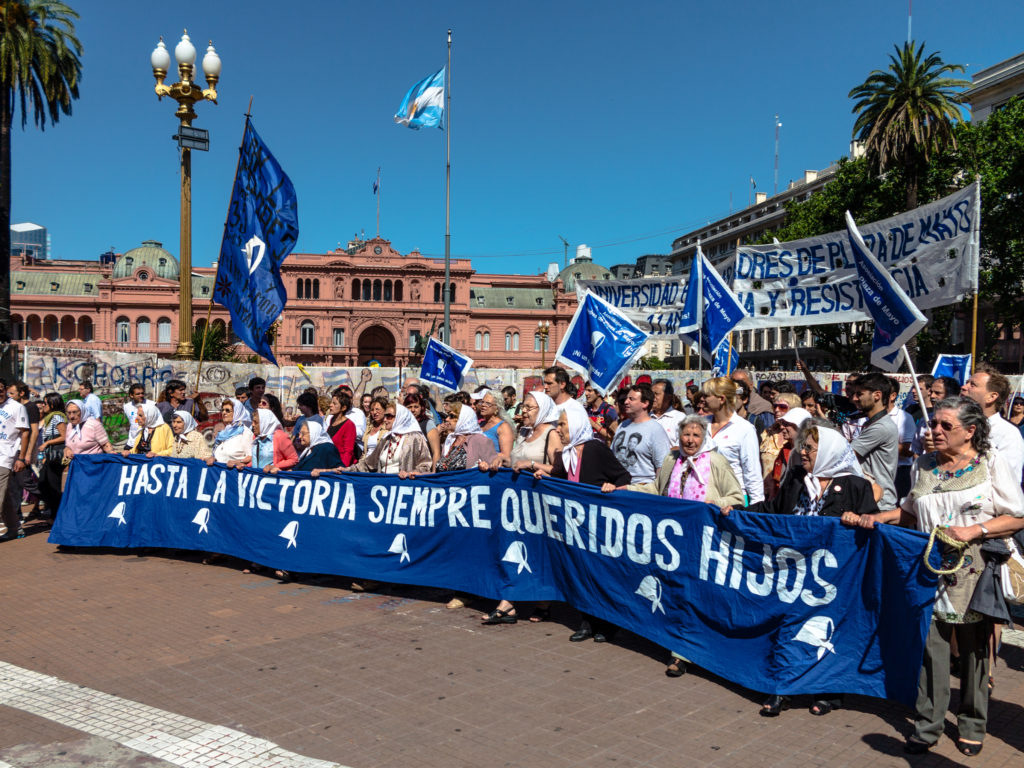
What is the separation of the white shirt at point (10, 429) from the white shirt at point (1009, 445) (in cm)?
967

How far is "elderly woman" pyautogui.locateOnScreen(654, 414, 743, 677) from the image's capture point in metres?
5.41

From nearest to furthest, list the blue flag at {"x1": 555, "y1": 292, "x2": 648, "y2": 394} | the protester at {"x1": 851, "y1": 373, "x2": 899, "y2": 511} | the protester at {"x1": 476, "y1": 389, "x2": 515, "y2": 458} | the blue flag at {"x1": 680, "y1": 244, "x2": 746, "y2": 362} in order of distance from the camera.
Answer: the protester at {"x1": 851, "y1": 373, "x2": 899, "y2": 511}
the protester at {"x1": 476, "y1": 389, "x2": 515, "y2": 458}
the blue flag at {"x1": 555, "y1": 292, "x2": 648, "y2": 394}
the blue flag at {"x1": 680, "y1": 244, "x2": 746, "y2": 362}

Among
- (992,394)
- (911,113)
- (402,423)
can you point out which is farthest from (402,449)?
(911,113)

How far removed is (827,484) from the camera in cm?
500

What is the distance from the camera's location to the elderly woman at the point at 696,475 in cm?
541

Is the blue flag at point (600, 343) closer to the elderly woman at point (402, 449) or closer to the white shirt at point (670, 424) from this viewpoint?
the white shirt at point (670, 424)

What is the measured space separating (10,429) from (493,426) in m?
5.86

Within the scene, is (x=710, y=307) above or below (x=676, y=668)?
above

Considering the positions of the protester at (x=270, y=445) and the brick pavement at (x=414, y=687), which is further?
the protester at (x=270, y=445)

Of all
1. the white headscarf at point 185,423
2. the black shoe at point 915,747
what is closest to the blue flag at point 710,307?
the white headscarf at point 185,423

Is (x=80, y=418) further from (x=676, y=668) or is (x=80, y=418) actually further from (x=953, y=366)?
(x=953, y=366)

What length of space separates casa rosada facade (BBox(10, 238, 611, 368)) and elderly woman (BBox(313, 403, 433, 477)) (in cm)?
7644

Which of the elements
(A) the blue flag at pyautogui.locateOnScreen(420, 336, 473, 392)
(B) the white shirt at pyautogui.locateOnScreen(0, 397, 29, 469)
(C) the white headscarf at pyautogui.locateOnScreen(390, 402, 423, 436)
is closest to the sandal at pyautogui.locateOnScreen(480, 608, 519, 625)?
(C) the white headscarf at pyautogui.locateOnScreen(390, 402, 423, 436)

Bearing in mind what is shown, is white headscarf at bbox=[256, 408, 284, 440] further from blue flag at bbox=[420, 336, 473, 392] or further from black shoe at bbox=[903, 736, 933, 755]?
black shoe at bbox=[903, 736, 933, 755]
